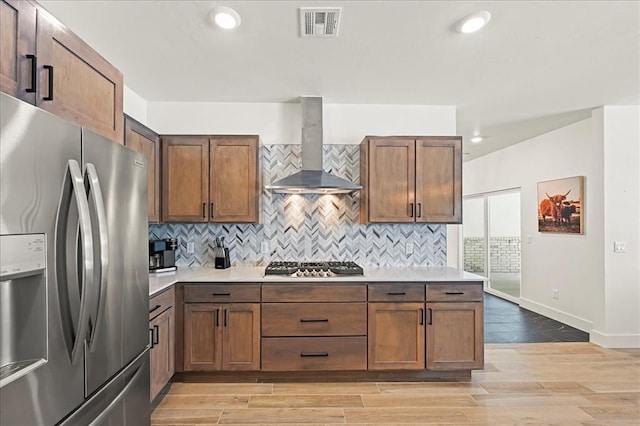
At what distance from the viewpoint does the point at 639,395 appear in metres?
2.82

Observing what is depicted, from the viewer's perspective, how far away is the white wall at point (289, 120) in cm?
371

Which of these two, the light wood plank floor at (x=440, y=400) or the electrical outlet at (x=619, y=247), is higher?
the electrical outlet at (x=619, y=247)

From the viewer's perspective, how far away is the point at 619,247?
3895 mm

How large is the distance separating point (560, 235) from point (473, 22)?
3.83 metres

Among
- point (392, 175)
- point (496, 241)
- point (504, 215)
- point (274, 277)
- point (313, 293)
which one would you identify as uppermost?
point (392, 175)

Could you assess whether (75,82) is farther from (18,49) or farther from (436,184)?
(436,184)

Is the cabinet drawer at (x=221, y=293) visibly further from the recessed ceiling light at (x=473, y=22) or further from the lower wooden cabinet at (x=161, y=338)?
the recessed ceiling light at (x=473, y=22)

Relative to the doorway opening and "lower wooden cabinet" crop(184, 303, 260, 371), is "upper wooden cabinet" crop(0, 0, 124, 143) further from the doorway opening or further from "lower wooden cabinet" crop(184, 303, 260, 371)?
the doorway opening

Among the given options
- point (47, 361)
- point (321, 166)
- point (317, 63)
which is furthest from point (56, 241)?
point (321, 166)

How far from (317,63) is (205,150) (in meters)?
1.37

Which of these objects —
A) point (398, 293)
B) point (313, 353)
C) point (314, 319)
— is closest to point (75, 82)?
point (314, 319)

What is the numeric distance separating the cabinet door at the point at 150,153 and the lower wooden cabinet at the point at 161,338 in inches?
31.6

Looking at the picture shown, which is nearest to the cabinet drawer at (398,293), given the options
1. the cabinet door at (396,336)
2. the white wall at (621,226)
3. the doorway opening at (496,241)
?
the cabinet door at (396,336)

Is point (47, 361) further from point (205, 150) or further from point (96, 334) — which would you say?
point (205, 150)
